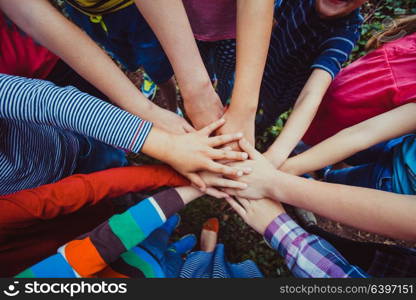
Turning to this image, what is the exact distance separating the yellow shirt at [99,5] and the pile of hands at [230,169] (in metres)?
0.57

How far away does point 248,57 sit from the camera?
0.92 meters

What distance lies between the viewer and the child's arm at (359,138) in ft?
3.16

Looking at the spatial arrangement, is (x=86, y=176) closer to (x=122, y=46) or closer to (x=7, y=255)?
(x=7, y=255)

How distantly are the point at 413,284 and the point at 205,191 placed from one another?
2.43ft

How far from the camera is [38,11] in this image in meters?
0.86

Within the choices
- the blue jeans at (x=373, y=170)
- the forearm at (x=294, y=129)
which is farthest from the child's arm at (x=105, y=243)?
the blue jeans at (x=373, y=170)

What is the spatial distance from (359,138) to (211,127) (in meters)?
0.55

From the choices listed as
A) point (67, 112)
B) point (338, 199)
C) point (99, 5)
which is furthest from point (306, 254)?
point (99, 5)

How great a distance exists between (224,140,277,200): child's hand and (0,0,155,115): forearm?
0.42 m

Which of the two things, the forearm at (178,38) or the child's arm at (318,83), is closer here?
the forearm at (178,38)

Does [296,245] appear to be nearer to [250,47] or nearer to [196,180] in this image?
[196,180]

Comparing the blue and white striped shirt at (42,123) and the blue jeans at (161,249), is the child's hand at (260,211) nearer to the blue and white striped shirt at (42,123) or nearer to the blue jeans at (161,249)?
the blue jeans at (161,249)

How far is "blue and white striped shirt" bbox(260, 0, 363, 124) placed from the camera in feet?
3.54

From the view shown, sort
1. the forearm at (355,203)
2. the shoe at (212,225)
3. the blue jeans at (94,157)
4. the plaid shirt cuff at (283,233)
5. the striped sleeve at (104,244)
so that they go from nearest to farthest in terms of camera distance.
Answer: the striped sleeve at (104,244)
the forearm at (355,203)
the plaid shirt cuff at (283,233)
the blue jeans at (94,157)
the shoe at (212,225)
